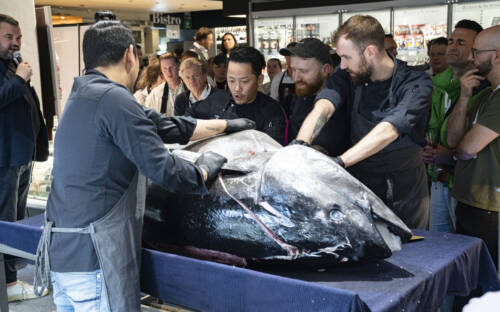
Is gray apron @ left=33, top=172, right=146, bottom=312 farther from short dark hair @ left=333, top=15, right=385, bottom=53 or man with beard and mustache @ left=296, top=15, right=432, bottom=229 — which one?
short dark hair @ left=333, top=15, right=385, bottom=53

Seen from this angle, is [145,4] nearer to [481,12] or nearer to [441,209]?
[481,12]

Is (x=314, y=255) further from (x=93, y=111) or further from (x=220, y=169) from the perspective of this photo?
(x=93, y=111)

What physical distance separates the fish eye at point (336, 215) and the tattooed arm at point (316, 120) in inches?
30.9

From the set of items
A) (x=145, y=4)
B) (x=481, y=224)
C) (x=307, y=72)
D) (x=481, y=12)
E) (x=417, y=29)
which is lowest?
(x=481, y=224)

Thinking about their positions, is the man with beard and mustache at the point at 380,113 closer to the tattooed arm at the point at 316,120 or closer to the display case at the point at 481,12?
the tattooed arm at the point at 316,120

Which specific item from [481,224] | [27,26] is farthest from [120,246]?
[27,26]

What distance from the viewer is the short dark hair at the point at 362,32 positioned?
257cm

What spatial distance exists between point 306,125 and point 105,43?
1.13m

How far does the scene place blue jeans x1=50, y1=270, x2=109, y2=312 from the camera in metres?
1.96

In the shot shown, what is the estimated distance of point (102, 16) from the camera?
2311 millimetres

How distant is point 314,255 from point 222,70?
4352 mm

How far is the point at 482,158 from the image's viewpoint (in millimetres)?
3053

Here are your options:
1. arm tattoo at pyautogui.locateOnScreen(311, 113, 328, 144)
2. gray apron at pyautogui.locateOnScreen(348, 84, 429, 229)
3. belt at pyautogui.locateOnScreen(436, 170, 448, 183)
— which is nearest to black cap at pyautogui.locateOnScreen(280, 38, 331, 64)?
gray apron at pyautogui.locateOnScreen(348, 84, 429, 229)

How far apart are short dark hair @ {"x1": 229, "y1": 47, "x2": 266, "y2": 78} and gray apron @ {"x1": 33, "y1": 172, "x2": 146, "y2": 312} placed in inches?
54.7
